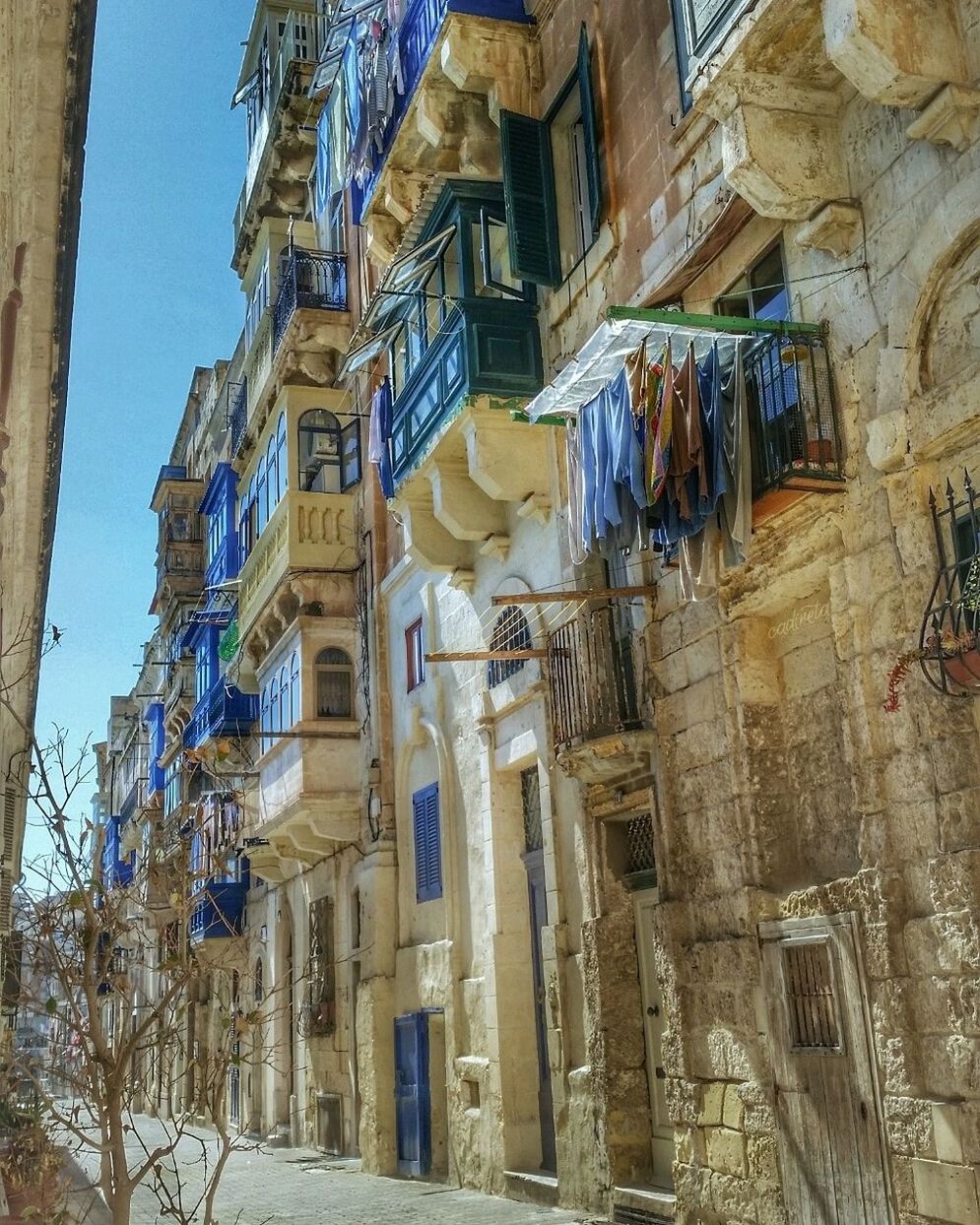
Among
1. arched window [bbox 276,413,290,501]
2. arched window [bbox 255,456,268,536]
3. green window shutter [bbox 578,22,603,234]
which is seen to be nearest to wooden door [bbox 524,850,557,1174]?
green window shutter [bbox 578,22,603,234]

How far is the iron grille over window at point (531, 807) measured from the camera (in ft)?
42.4

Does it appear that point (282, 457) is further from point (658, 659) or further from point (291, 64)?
point (658, 659)

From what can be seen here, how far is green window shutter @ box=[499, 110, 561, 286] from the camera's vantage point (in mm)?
11766

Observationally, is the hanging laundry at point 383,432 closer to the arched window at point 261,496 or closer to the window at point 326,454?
the window at point 326,454

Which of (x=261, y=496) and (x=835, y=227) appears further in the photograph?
(x=261, y=496)

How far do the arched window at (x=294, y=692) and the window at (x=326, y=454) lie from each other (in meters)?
2.57

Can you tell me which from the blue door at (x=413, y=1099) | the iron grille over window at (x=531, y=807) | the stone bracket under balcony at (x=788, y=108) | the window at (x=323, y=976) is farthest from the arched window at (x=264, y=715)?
the stone bracket under balcony at (x=788, y=108)

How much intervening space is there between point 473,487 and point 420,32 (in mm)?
4653

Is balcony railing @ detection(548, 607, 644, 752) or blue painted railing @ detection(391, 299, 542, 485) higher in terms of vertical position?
blue painted railing @ detection(391, 299, 542, 485)

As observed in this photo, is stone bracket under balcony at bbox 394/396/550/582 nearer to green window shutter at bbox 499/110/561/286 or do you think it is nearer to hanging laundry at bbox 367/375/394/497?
hanging laundry at bbox 367/375/394/497

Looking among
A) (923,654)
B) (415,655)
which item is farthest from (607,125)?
(415,655)

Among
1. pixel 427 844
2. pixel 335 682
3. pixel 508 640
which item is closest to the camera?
pixel 508 640

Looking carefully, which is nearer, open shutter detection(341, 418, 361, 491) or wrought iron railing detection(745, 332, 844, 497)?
wrought iron railing detection(745, 332, 844, 497)

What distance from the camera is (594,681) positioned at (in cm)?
1023
